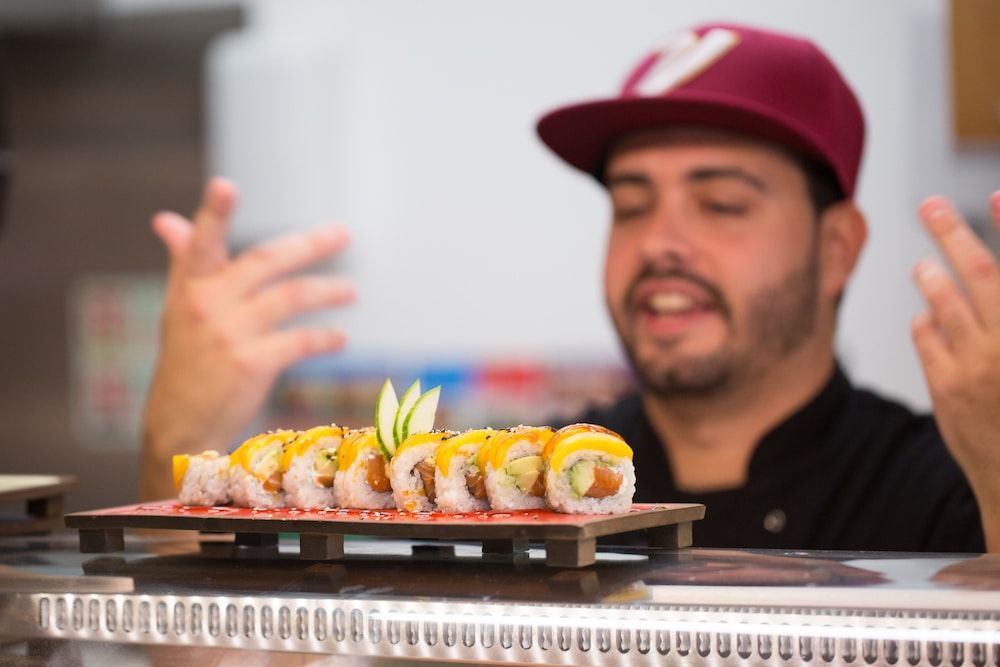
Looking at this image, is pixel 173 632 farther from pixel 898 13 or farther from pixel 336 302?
pixel 898 13

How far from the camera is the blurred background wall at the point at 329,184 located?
13.0 ft

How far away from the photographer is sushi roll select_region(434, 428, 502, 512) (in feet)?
3.57

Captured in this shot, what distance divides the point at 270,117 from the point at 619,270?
221cm

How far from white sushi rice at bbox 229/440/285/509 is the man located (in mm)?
722

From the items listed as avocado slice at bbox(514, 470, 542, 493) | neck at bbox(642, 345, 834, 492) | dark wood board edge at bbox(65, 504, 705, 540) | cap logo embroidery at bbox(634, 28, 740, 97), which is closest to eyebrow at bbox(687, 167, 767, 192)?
cap logo embroidery at bbox(634, 28, 740, 97)

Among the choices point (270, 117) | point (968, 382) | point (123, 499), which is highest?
point (270, 117)

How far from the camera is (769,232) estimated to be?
2.11 metres

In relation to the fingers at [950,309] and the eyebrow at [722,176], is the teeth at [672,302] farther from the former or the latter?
the fingers at [950,309]

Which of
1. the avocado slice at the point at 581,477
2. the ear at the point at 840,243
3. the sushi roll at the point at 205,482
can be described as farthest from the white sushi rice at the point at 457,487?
the ear at the point at 840,243

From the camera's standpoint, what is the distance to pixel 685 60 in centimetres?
214

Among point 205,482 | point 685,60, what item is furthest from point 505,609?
point 685,60

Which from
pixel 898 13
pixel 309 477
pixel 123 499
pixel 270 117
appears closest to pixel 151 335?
pixel 123 499

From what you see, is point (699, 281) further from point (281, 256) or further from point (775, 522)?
point (281, 256)

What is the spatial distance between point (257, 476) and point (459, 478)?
23 centimetres
